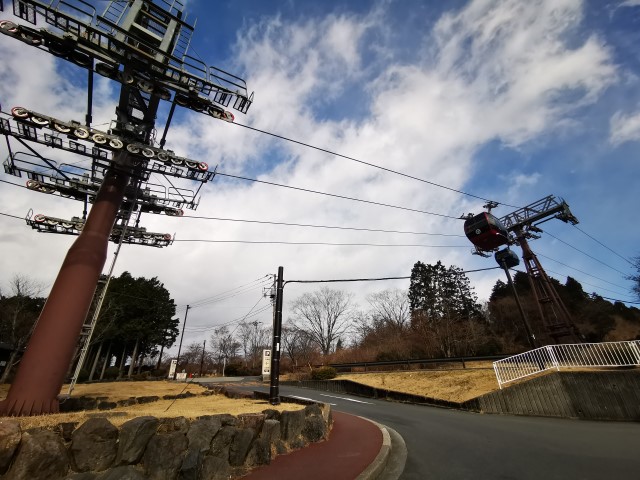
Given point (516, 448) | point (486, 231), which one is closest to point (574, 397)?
point (516, 448)

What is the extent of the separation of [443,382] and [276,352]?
10.9m

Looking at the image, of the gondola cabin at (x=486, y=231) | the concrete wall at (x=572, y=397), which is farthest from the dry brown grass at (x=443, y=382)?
the gondola cabin at (x=486, y=231)

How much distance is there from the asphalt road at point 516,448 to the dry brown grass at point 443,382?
3.58m

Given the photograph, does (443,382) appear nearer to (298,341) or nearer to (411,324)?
(411,324)

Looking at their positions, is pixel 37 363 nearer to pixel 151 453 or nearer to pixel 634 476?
pixel 151 453

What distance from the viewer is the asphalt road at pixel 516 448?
18.1 ft

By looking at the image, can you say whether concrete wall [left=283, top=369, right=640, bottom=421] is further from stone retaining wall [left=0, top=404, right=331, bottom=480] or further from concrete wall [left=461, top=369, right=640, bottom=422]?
stone retaining wall [left=0, top=404, right=331, bottom=480]

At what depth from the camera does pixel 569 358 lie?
1281cm

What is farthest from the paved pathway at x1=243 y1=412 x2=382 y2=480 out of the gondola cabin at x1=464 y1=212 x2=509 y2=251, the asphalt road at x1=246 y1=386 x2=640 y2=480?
the gondola cabin at x1=464 y1=212 x2=509 y2=251

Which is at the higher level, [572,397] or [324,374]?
[324,374]

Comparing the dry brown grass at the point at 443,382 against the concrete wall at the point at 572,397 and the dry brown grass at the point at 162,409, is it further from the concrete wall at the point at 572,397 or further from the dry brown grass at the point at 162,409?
the dry brown grass at the point at 162,409

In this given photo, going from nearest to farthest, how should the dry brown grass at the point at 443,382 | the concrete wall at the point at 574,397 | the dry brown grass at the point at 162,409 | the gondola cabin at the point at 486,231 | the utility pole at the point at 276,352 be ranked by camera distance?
the dry brown grass at the point at 162,409 < the utility pole at the point at 276,352 < the concrete wall at the point at 574,397 < the dry brown grass at the point at 443,382 < the gondola cabin at the point at 486,231

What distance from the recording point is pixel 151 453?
4.72m

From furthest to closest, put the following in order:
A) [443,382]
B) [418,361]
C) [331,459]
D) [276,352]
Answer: [418,361] → [443,382] → [276,352] → [331,459]
